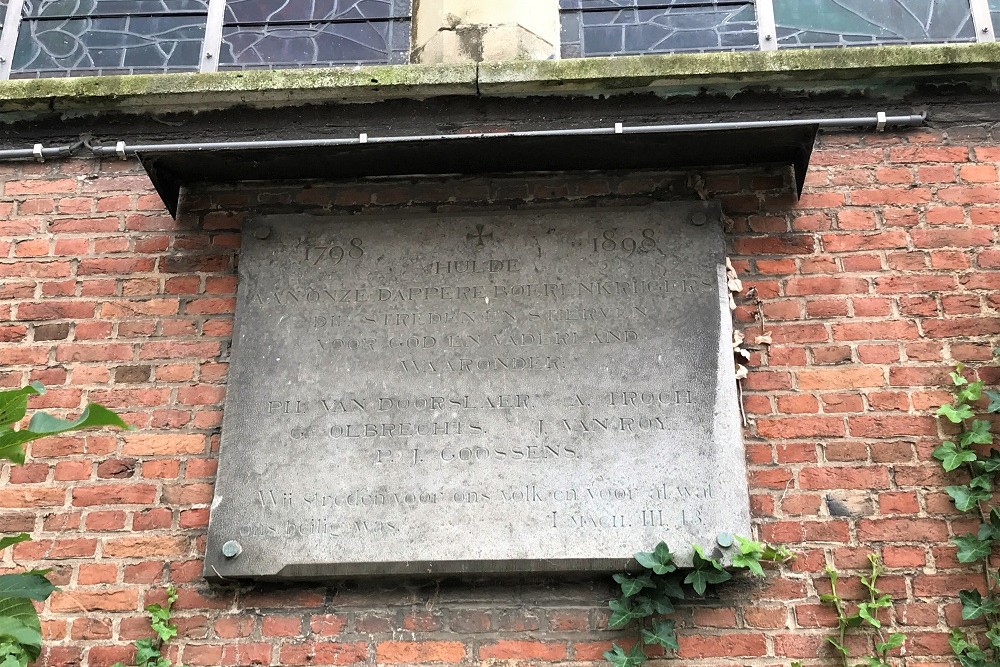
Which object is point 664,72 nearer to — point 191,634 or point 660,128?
point 660,128

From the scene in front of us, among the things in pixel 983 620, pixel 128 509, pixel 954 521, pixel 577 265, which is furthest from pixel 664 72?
pixel 128 509

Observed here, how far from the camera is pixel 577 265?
12.0 ft

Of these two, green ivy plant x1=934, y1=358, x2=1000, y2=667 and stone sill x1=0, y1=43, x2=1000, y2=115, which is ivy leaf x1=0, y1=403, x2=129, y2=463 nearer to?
stone sill x1=0, y1=43, x2=1000, y2=115

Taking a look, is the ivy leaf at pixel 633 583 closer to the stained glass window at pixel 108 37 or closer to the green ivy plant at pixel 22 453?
the green ivy plant at pixel 22 453

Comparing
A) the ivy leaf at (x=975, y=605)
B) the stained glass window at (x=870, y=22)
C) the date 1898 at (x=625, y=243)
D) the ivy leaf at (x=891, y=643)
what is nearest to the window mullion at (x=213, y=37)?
the date 1898 at (x=625, y=243)

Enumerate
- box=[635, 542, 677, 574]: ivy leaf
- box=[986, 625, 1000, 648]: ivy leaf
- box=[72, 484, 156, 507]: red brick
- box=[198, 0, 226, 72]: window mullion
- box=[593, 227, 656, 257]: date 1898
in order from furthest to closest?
box=[198, 0, 226, 72]: window mullion, box=[593, 227, 656, 257]: date 1898, box=[72, 484, 156, 507]: red brick, box=[635, 542, 677, 574]: ivy leaf, box=[986, 625, 1000, 648]: ivy leaf

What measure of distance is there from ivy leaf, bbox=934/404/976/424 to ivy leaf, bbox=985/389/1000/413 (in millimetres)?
60

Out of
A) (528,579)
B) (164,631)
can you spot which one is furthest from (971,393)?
(164,631)

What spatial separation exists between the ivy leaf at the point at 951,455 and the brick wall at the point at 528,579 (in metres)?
0.05

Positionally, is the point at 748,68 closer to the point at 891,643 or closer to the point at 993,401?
the point at 993,401

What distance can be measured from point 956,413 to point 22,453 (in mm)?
2749

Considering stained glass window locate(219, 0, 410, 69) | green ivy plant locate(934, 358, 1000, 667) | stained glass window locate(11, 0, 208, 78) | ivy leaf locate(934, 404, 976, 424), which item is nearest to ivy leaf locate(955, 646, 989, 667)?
green ivy plant locate(934, 358, 1000, 667)

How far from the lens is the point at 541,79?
12.5 feet

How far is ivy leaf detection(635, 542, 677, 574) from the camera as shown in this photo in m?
3.06
